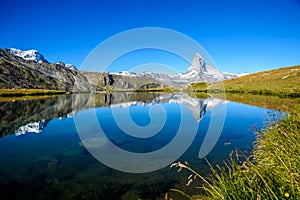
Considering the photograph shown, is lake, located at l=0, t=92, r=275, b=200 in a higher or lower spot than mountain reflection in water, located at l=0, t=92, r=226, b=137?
lower

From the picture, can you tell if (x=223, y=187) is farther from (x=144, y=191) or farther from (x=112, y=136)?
(x=112, y=136)

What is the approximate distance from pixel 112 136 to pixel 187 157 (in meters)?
7.89

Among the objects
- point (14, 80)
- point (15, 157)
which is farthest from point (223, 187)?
point (14, 80)

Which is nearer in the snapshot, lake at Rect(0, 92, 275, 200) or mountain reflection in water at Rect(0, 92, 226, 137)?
lake at Rect(0, 92, 275, 200)

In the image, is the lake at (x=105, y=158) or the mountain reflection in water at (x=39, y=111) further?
the mountain reflection in water at (x=39, y=111)

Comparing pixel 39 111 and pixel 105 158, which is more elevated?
pixel 39 111

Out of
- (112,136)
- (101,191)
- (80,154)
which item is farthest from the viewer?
(112,136)

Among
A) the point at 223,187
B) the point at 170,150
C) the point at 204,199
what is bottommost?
the point at 170,150

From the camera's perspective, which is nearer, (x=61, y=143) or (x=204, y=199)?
(x=204, y=199)

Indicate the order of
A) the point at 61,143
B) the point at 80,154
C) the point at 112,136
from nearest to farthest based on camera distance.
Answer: the point at 80,154
the point at 61,143
the point at 112,136

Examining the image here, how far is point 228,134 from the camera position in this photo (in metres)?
18.1

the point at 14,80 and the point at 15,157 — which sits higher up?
the point at 14,80

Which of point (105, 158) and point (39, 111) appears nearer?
point (105, 158)

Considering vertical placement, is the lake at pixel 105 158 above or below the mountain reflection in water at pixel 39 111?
below
